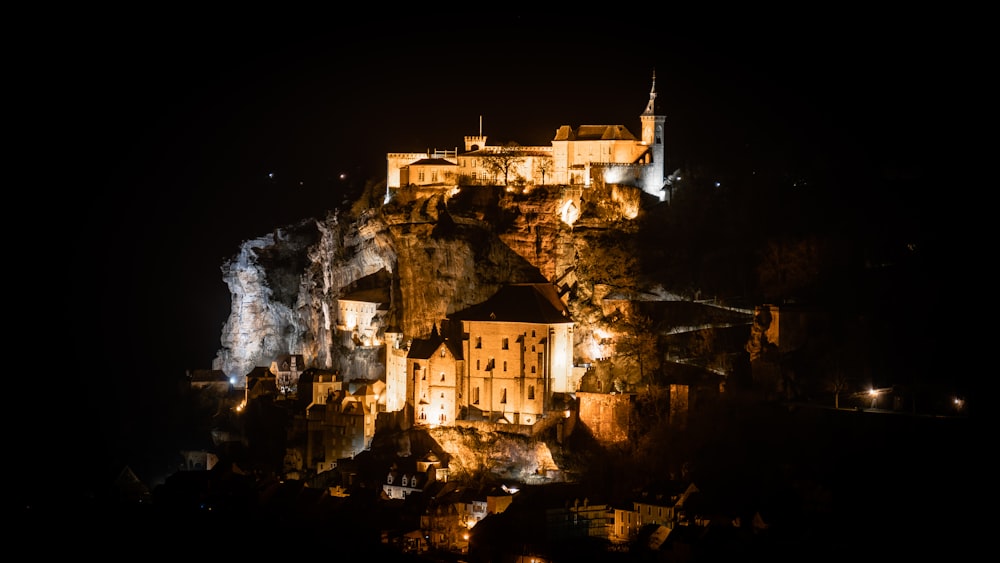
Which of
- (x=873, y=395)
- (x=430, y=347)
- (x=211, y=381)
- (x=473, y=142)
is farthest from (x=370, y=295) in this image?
(x=873, y=395)

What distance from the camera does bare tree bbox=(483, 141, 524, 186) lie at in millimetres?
68500

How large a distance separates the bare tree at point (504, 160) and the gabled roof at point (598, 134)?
2.18 m

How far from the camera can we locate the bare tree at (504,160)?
68.5 meters

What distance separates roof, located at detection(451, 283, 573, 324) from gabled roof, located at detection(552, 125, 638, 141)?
29.3ft

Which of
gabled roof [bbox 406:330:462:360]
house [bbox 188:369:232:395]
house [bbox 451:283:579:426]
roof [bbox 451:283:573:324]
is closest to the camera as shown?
house [bbox 451:283:579:426]

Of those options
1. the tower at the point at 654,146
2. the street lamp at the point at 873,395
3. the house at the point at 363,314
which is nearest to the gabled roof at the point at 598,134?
the tower at the point at 654,146

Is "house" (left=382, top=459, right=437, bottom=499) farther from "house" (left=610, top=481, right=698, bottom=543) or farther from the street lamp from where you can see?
the street lamp

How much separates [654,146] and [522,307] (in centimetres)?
1266

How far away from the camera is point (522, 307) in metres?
60.4

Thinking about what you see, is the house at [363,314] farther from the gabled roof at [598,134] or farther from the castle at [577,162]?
the gabled roof at [598,134]

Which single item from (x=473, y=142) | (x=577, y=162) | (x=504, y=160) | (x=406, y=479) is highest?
(x=473, y=142)

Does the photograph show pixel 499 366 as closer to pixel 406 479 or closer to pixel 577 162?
pixel 406 479

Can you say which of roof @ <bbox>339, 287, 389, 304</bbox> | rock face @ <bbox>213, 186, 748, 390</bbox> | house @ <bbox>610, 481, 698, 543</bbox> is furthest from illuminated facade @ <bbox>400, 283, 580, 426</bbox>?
roof @ <bbox>339, 287, 389, 304</bbox>

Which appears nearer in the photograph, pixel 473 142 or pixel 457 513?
pixel 457 513
